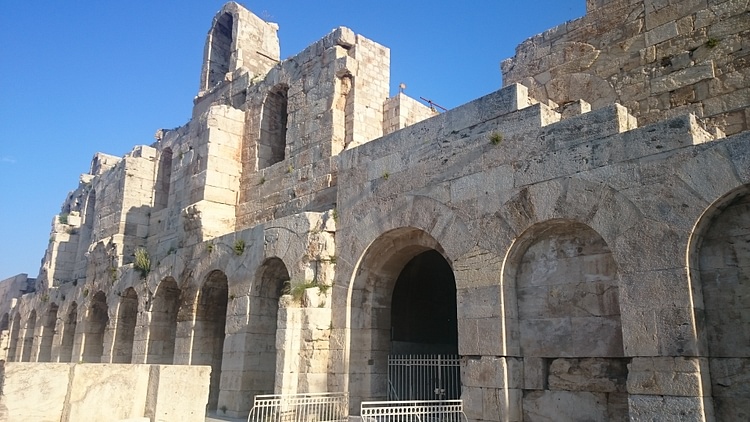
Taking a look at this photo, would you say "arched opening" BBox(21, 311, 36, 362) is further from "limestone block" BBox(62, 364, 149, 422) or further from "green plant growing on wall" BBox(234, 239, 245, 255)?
"limestone block" BBox(62, 364, 149, 422)

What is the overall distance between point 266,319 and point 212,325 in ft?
7.48

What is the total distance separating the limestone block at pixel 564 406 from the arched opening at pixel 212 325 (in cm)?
776

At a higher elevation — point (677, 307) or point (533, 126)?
point (533, 126)

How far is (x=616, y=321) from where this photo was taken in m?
7.50

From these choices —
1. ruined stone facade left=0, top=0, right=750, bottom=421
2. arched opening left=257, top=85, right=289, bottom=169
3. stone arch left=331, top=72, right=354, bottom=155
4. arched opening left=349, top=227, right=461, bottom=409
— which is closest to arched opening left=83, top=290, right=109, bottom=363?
ruined stone facade left=0, top=0, right=750, bottom=421

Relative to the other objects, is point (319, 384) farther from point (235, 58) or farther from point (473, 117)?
point (235, 58)

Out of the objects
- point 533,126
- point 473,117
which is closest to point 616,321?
point 533,126

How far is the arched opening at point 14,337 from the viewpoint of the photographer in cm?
2423

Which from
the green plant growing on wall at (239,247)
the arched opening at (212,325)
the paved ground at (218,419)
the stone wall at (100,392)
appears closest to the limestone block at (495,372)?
the stone wall at (100,392)

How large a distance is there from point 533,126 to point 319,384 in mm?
5430

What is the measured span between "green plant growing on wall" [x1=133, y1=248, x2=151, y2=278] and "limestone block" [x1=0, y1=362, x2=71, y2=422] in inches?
363

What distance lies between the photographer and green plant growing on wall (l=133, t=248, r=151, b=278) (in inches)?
629

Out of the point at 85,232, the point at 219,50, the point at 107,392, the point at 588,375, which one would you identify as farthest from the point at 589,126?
the point at 85,232

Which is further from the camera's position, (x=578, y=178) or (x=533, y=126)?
(x=533, y=126)
